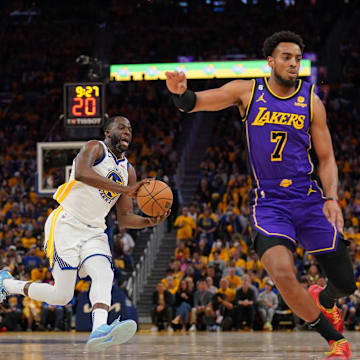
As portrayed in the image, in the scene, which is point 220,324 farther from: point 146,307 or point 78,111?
point 78,111

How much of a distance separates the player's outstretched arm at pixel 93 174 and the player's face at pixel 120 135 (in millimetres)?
171

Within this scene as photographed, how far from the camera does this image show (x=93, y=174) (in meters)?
7.21

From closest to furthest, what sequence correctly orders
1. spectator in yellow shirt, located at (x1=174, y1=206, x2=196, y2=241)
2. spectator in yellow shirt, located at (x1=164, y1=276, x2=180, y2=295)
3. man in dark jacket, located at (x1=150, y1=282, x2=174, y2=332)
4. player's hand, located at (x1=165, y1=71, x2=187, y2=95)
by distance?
player's hand, located at (x1=165, y1=71, x2=187, y2=95) → man in dark jacket, located at (x1=150, y1=282, x2=174, y2=332) → spectator in yellow shirt, located at (x1=164, y1=276, x2=180, y2=295) → spectator in yellow shirt, located at (x1=174, y1=206, x2=196, y2=241)

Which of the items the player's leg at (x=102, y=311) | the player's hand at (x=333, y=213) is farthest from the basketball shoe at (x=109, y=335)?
the player's hand at (x=333, y=213)

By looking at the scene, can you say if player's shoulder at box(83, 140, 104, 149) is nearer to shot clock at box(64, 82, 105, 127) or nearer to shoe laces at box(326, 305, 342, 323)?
shoe laces at box(326, 305, 342, 323)

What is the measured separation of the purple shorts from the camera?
19.4ft

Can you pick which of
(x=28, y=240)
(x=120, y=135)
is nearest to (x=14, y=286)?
(x=120, y=135)

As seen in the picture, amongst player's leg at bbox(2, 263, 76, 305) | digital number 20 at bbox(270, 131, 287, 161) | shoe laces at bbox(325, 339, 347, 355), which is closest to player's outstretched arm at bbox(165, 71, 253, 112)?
digital number 20 at bbox(270, 131, 287, 161)

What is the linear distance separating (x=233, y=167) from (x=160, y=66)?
12.2ft

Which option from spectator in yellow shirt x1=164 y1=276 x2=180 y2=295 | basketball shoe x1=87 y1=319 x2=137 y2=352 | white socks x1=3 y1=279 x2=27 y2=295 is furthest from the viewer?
spectator in yellow shirt x1=164 y1=276 x2=180 y2=295

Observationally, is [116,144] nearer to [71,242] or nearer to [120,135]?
[120,135]

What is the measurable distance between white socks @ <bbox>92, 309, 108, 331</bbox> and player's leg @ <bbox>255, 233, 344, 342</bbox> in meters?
1.83

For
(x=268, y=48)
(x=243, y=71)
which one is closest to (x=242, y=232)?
(x=243, y=71)

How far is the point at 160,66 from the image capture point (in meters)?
24.0
